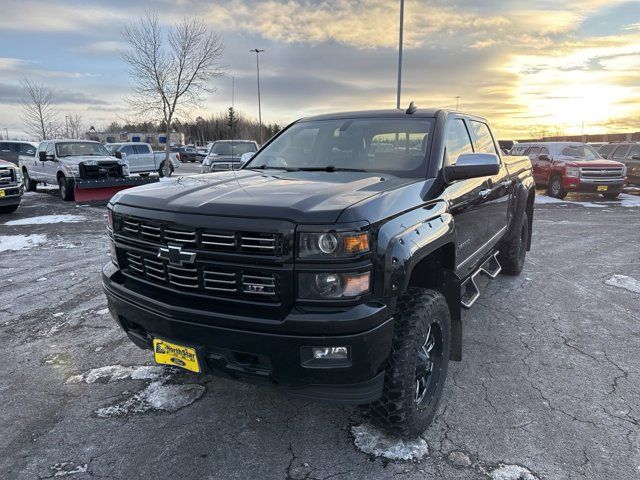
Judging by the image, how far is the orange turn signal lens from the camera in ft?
6.98

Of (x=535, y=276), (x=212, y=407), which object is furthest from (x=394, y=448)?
(x=535, y=276)

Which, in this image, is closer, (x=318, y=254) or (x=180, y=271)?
(x=318, y=254)

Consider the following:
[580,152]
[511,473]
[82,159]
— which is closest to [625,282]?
[511,473]

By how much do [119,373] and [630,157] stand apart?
19337mm

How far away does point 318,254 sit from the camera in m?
2.14

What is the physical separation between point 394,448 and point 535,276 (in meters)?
4.25

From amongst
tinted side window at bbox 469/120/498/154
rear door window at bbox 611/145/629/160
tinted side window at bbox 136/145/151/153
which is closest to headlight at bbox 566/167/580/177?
rear door window at bbox 611/145/629/160

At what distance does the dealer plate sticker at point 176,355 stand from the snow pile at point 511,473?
1634mm

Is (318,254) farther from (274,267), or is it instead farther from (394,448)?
(394,448)

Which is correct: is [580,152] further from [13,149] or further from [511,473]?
[13,149]

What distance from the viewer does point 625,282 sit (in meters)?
5.72

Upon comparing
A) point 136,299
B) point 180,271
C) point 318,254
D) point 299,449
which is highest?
point 318,254

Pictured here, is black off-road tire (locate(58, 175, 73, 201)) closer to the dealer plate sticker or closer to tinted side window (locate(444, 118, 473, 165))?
tinted side window (locate(444, 118, 473, 165))

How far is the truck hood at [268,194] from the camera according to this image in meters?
2.21
